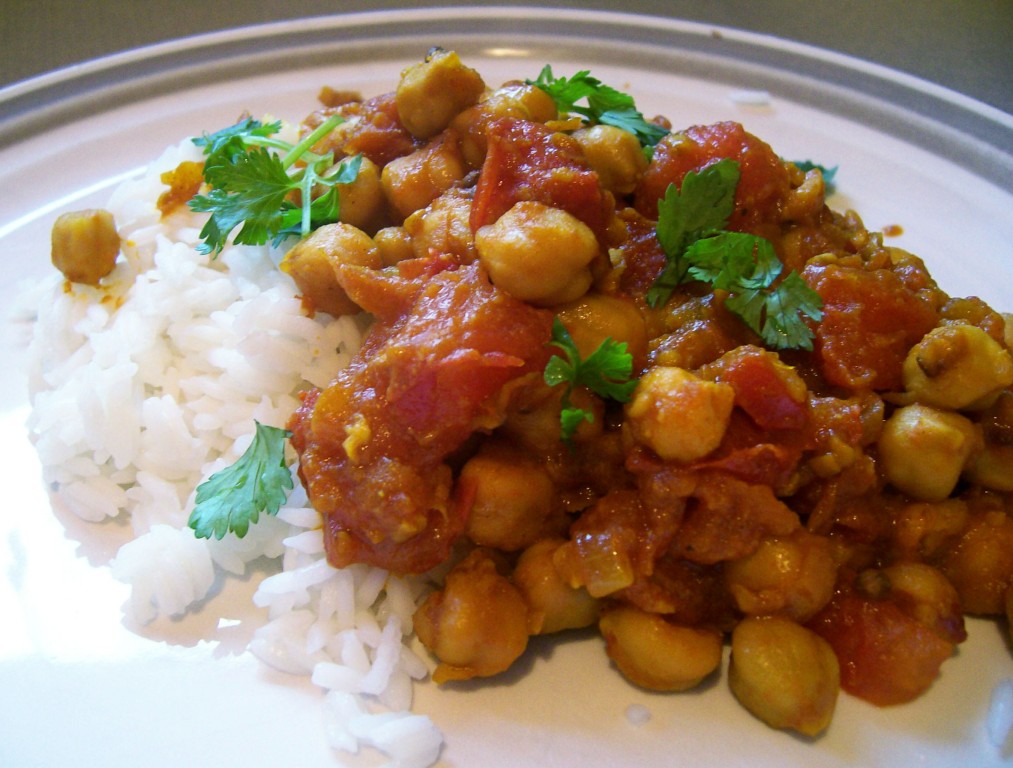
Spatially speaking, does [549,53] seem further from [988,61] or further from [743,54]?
[988,61]

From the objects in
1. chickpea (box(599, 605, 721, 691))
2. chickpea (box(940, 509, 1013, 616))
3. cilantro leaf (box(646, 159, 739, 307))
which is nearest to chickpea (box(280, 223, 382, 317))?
cilantro leaf (box(646, 159, 739, 307))

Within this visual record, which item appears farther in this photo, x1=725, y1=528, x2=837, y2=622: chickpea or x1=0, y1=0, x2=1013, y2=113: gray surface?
x1=0, y1=0, x2=1013, y2=113: gray surface

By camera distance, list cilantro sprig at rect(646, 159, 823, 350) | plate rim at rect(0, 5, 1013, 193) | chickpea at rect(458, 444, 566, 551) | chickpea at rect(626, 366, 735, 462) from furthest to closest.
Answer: plate rim at rect(0, 5, 1013, 193)
cilantro sprig at rect(646, 159, 823, 350)
chickpea at rect(458, 444, 566, 551)
chickpea at rect(626, 366, 735, 462)

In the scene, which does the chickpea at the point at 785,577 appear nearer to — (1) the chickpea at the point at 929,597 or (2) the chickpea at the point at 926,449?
(1) the chickpea at the point at 929,597

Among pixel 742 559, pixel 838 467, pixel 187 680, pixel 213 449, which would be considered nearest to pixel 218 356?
pixel 213 449

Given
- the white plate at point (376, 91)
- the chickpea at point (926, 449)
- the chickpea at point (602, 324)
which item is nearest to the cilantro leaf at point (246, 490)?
the white plate at point (376, 91)

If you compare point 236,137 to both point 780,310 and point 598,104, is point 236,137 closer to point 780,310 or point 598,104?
point 598,104

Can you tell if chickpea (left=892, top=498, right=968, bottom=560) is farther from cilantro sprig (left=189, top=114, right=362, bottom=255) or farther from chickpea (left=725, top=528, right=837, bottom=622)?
cilantro sprig (left=189, top=114, right=362, bottom=255)

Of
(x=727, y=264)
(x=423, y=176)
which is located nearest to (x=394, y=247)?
(x=423, y=176)
